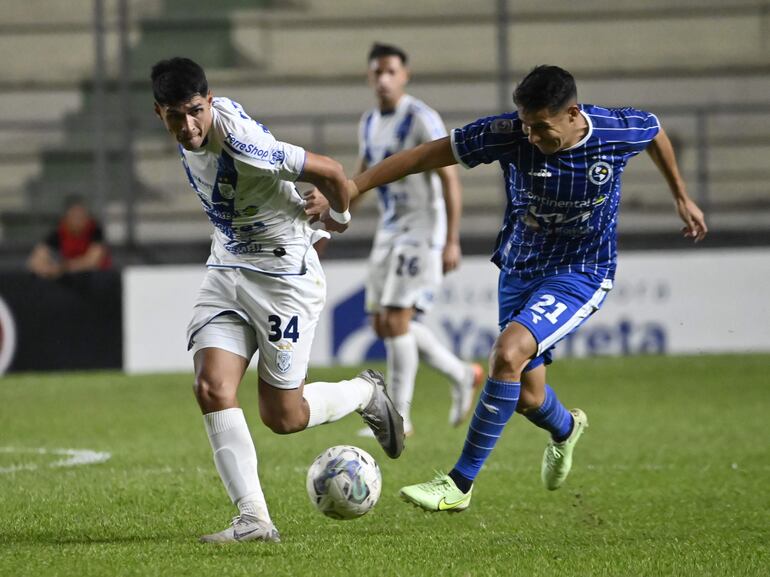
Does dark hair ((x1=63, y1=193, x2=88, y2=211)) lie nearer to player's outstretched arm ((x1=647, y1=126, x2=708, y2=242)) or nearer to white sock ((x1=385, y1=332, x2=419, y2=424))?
white sock ((x1=385, y1=332, x2=419, y2=424))

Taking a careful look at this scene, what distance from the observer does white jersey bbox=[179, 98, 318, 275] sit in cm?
487

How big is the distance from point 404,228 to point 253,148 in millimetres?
3916

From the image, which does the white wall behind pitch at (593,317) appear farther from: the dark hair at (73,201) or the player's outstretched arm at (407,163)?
the player's outstretched arm at (407,163)

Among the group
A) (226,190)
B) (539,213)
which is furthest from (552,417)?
(226,190)

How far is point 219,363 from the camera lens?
5020 millimetres

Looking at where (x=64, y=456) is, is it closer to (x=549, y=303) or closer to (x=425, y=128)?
(x=425, y=128)

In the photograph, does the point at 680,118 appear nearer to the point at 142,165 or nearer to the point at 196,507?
the point at 142,165

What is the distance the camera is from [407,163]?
17.7 feet

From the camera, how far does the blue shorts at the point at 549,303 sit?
17.8ft

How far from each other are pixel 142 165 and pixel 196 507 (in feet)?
31.6

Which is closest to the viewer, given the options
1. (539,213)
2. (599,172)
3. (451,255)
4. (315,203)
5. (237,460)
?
(237,460)

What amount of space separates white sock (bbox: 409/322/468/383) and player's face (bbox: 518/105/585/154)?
3.64 metres

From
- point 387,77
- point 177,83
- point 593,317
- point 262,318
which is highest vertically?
point 387,77

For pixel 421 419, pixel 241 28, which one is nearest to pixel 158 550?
pixel 421 419
